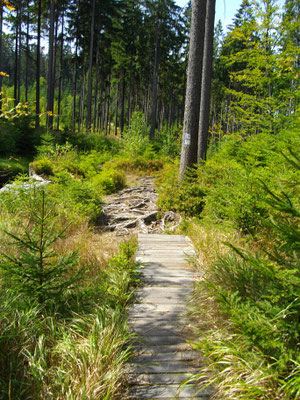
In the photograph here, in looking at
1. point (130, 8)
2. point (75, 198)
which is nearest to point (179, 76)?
point (130, 8)

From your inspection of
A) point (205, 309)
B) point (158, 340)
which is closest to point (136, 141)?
point (205, 309)

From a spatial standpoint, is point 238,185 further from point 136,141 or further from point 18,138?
point 18,138

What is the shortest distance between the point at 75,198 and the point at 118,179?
3.77 m

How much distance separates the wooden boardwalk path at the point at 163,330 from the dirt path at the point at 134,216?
6.75ft

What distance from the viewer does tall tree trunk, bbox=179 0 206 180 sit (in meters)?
7.53

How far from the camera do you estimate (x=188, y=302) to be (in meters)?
3.48

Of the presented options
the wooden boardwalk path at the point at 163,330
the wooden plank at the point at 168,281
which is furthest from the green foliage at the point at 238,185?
the wooden plank at the point at 168,281

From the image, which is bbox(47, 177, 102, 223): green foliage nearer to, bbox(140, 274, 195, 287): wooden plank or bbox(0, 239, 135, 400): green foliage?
bbox(140, 274, 195, 287): wooden plank

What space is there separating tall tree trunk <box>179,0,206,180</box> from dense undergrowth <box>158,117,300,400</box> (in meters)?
1.94

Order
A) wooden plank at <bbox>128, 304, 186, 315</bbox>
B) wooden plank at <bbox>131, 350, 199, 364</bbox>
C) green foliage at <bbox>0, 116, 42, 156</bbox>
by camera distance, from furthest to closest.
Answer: green foliage at <bbox>0, 116, 42, 156</bbox> → wooden plank at <bbox>128, 304, 186, 315</bbox> → wooden plank at <bbox>131, 350, 199, 364</bbox>

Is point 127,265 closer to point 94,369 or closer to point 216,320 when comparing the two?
point 216,320

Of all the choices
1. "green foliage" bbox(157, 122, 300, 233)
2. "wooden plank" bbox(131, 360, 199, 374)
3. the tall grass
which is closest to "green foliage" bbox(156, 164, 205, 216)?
"green foliage" bbox(157, 122, 300, 233)

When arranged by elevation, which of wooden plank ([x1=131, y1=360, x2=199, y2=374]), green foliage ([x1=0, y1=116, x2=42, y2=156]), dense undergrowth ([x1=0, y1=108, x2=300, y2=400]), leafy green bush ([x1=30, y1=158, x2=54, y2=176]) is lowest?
wooden plank ([x1=131, y1=360, x2=199, y2=374])

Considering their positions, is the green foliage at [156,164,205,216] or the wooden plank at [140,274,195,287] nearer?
the wooden plank at [140,274,195,287]
